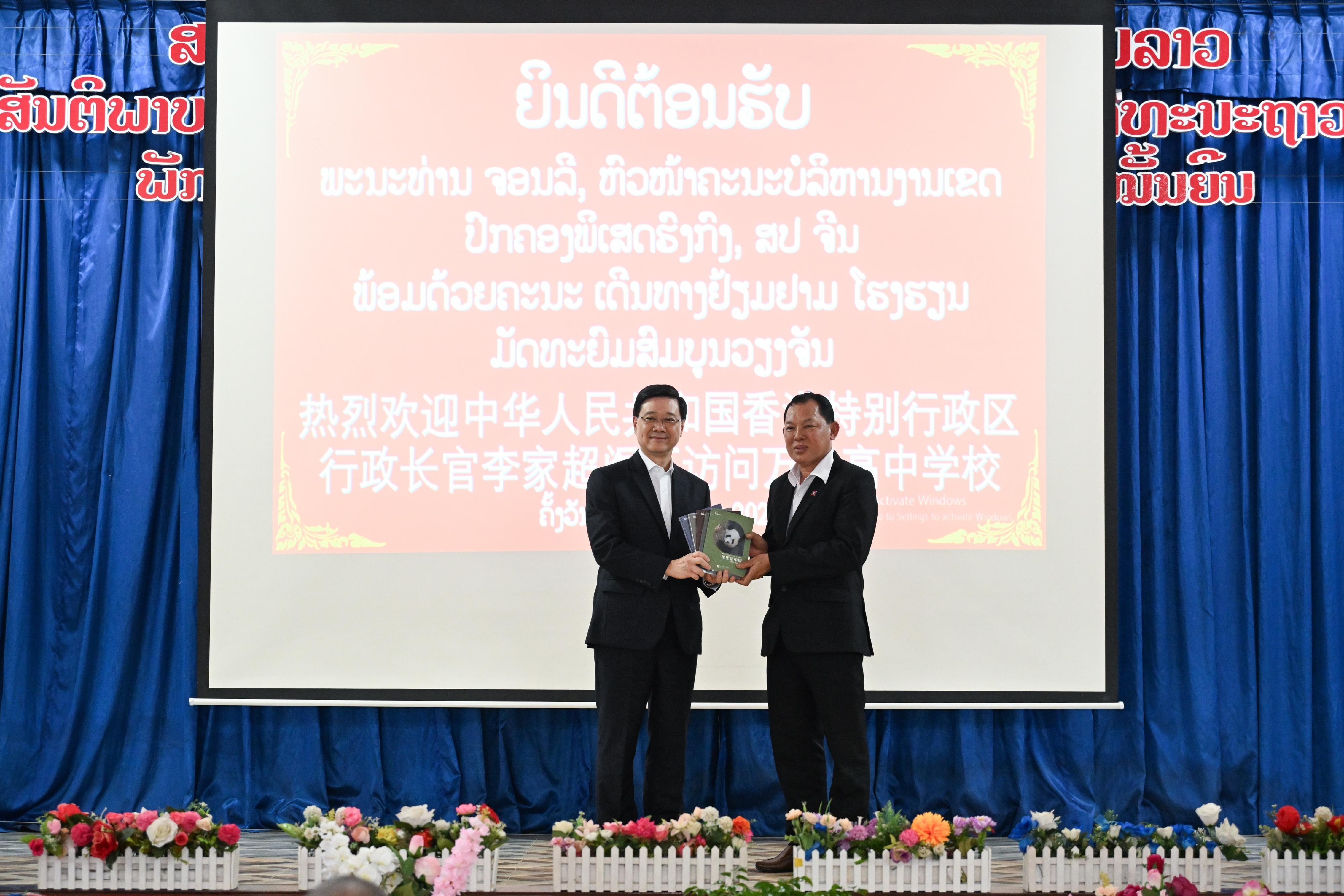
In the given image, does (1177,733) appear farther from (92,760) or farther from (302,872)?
(92,760)

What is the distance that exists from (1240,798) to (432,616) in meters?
2.91

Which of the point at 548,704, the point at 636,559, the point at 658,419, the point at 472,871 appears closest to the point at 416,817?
the point at 472,871

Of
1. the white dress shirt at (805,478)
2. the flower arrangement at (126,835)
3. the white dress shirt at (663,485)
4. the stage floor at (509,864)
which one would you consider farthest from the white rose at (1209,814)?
the flower arrangement at (126,835)

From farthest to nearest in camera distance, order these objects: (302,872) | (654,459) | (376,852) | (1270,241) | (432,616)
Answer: (1270,241) → (432,616) → (654,459) → (302,872) → (376,852)

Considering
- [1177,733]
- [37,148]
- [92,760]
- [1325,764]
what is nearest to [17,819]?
[92,760]

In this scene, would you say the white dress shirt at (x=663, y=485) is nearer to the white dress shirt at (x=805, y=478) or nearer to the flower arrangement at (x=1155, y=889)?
the white dress shirt at (x=805, y=478)

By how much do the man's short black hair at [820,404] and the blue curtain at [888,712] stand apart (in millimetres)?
1284

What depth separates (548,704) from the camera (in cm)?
406

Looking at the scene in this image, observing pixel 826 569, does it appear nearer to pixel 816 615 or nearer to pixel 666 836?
pixel 816 615

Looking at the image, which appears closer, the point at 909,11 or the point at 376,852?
the point at 376,852

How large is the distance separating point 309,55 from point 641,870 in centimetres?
290

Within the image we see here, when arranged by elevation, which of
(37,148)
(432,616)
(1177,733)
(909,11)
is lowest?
(1177,733)

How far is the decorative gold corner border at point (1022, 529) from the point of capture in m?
4.07

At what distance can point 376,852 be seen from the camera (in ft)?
7.38
